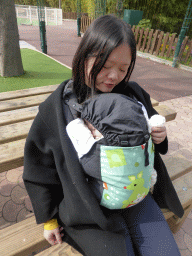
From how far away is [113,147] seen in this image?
0.85 metres

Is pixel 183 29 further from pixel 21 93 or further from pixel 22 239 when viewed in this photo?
pixel 22 239

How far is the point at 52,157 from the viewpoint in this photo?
1109 mm

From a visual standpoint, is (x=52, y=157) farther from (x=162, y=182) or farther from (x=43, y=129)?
(x=162, y=182)

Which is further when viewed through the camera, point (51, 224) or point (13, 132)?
point (13, 132)

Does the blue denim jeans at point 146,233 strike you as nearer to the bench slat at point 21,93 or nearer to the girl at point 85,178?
the girl at point 85,178

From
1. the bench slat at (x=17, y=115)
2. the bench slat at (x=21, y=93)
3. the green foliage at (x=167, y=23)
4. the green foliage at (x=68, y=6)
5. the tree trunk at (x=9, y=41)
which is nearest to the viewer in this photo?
the bench slat at (x=17, y=115)

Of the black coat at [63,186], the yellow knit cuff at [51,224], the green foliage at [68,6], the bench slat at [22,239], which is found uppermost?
the green foliage at [68,6]

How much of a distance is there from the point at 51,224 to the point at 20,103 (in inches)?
51.0

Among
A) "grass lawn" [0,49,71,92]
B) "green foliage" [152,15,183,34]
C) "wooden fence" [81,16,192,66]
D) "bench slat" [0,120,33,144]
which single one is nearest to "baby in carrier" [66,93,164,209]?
"bench slat" [0,120,33,144]

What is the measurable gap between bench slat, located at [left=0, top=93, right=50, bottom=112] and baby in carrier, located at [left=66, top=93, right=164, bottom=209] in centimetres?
115

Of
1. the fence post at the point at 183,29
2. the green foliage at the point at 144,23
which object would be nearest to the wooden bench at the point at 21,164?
the fence post at the point at 183,29

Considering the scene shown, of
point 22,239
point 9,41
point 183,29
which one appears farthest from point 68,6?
point 22,239

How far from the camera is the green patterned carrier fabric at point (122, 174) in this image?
34.0 inches

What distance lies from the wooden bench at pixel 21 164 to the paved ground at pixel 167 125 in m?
0.28
